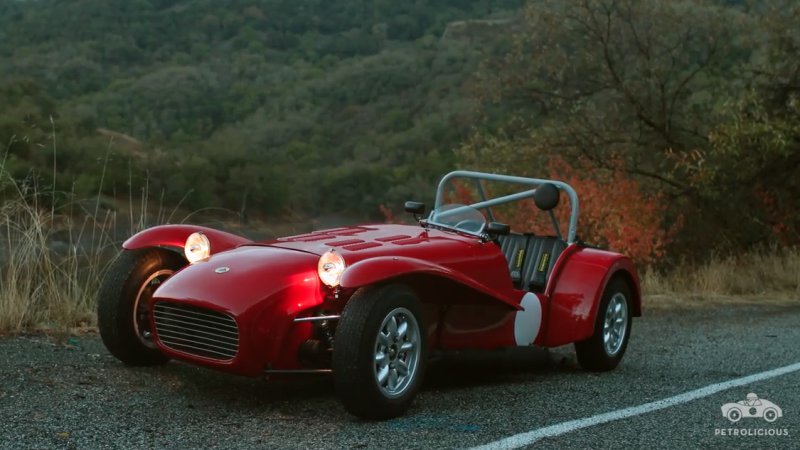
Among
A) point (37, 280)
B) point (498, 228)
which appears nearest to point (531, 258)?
point (498, 228)

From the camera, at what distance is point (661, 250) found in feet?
65.6

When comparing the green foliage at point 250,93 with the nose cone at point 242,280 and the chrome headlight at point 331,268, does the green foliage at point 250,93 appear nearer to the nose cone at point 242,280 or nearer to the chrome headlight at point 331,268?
the nose cone at point 242,280

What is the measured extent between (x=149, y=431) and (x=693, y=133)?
684 inches

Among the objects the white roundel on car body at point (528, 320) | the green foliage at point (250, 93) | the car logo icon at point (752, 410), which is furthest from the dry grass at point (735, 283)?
the green foliage at point (250, 93)

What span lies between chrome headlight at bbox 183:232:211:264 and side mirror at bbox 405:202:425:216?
1.36m

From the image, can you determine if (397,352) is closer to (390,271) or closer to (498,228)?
(390,271)

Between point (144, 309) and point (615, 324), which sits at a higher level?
point (144, 309)

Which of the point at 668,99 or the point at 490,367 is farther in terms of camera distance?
the point at 668,99

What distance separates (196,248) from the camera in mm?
6801

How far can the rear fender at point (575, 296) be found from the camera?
7.27 meters

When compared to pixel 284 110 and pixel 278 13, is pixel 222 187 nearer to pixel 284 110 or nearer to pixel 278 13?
pixel 284 110

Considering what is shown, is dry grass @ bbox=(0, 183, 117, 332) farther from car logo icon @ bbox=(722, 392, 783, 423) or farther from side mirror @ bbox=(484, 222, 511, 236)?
car logo icon @ bbox=(722, 392, 783, 423)

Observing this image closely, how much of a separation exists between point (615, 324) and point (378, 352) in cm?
281

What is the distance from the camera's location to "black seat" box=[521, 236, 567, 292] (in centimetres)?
761
